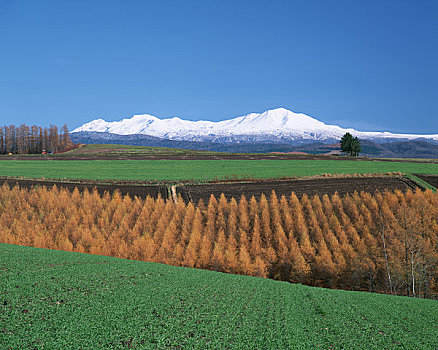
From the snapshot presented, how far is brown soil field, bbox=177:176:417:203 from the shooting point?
189 ft

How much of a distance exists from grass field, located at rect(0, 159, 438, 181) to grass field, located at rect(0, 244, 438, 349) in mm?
51044

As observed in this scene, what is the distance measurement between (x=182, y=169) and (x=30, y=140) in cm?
10688

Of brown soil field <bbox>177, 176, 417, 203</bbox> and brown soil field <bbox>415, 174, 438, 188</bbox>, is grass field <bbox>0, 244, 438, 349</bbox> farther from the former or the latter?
brown soil field <bbox>415, 174, 438, 188</bbox>

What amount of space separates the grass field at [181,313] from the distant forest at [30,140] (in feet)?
487

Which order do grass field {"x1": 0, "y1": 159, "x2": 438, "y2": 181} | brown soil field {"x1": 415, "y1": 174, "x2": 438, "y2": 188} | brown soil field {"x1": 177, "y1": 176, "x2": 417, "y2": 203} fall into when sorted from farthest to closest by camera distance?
1. grass field {"x1": 0, "y1": 159, "x2": 438, "y2": 181}
2. brown soil field {"x1": 415, "y1": 174, "x2": 438, "y2": 188}
3. brown soil field {"x1": 177, "y1": 176, "x2": 417, "y2": 203}

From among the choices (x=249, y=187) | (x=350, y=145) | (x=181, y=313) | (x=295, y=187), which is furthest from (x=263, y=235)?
(x=350, y=145)

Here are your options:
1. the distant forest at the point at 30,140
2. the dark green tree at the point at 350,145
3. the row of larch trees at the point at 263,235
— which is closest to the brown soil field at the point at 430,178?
the row of larch trees at the point at 263,235

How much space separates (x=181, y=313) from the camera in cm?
1186

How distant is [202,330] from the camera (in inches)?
419

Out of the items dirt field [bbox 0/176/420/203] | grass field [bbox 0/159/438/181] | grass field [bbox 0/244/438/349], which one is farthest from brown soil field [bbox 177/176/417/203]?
grass field [bbox 0/244/438/349]

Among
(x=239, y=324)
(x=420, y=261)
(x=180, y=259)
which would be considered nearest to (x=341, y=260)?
(x=420, y=261)

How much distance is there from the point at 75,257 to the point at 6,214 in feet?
117

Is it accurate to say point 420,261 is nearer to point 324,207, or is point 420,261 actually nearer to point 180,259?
point 324,207

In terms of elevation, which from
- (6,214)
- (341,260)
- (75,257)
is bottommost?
(341,260)
